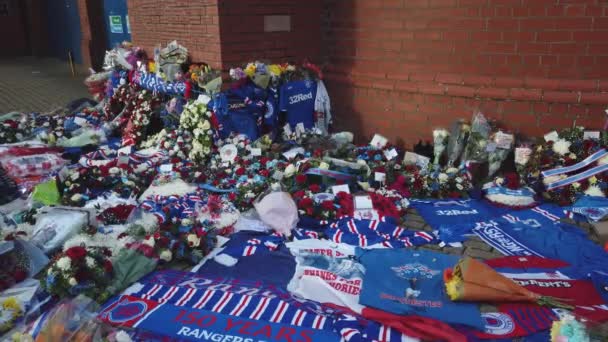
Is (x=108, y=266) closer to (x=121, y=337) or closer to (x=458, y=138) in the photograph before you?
(x=121, y=337)

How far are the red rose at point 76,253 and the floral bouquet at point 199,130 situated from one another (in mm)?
3098

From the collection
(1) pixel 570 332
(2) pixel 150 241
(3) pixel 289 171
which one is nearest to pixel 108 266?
(2) pixel 150 241

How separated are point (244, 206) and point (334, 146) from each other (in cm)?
197

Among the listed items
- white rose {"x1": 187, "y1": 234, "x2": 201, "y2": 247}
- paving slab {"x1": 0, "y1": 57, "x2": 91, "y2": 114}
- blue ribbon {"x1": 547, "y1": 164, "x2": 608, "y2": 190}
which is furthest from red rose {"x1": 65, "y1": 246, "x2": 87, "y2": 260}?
paving slab {"x1": 0, "y1": 57, "x2": 91, "y2": 114}

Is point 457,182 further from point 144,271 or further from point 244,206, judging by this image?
point 144,271

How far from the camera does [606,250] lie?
13.6ft

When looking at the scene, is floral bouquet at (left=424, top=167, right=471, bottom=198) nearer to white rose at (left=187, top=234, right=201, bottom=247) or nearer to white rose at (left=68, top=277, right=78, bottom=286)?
white rose at (left=187, top=234, right=201, bottom=247)

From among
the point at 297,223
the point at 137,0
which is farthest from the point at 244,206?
the point at 137,0

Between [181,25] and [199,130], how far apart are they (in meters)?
2.33

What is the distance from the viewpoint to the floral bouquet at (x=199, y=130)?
259 inches

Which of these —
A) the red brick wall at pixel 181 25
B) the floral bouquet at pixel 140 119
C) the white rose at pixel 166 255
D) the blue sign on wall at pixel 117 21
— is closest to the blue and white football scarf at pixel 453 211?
the white rose at pixel 166 255

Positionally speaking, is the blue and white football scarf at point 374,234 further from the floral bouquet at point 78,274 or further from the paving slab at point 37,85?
the paving slab at point 37,85

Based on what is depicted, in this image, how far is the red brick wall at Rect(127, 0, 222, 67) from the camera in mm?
7008

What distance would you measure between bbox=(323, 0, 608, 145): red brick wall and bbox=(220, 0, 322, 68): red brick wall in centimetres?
29
